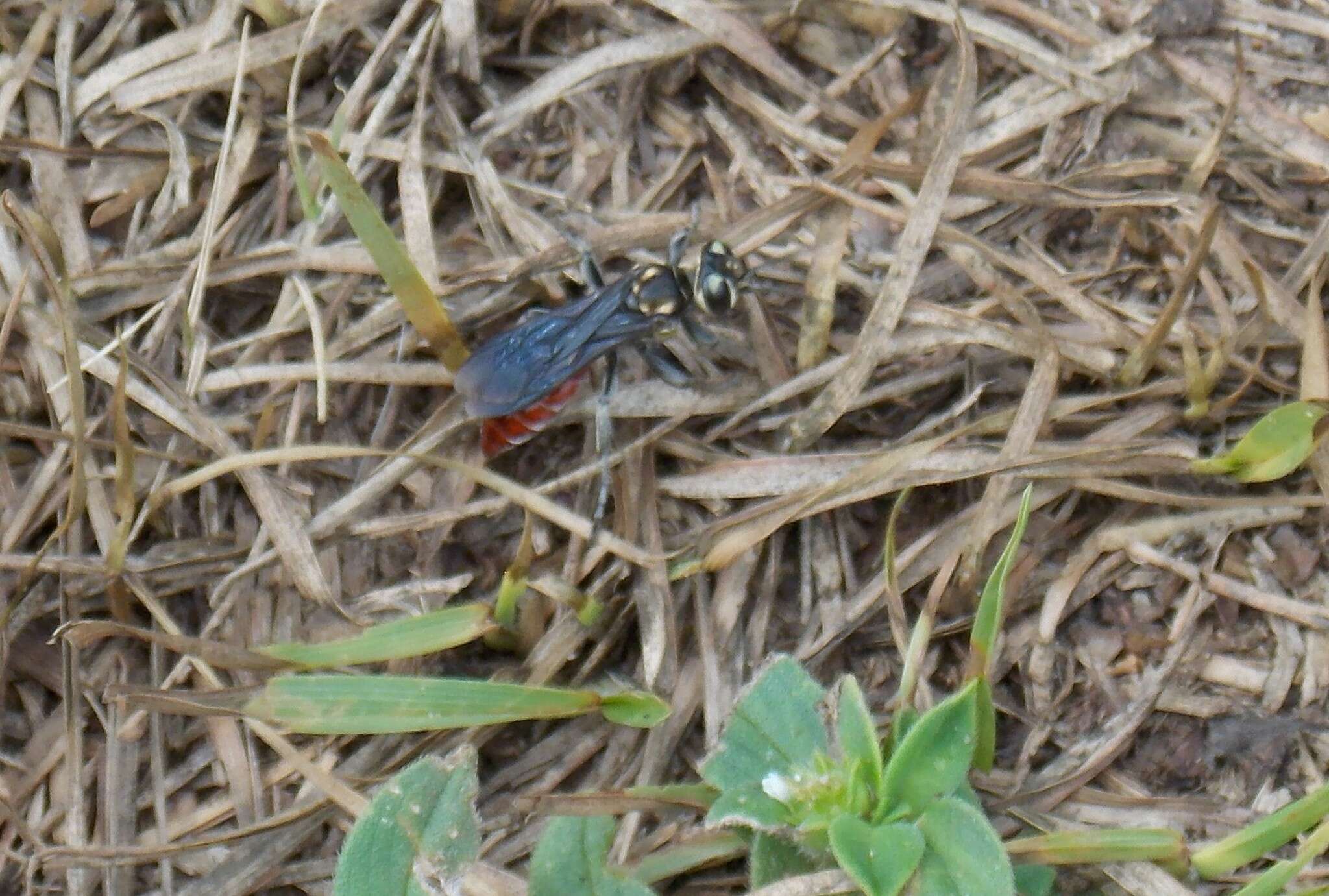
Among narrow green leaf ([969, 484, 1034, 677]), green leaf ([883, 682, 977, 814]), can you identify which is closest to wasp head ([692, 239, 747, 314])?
narrow green leaf ([969, 484, 1034, 677])

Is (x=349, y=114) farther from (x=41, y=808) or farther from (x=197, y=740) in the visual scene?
(x=41, y=808)

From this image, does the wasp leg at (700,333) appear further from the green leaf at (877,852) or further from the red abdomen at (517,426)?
the green leaf at (877,852)

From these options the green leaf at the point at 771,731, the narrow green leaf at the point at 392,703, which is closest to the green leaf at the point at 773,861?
the green leaf at the point at 771,731

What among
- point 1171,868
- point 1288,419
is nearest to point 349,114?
point 1288,419

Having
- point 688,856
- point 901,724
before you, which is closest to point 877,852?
point 901,724

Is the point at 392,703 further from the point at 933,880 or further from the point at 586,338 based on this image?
the point at 933,880

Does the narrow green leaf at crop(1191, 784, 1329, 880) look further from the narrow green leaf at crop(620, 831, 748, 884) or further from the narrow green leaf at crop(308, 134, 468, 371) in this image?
the narrow green leaf at crop(308, 134, 468, 371)
